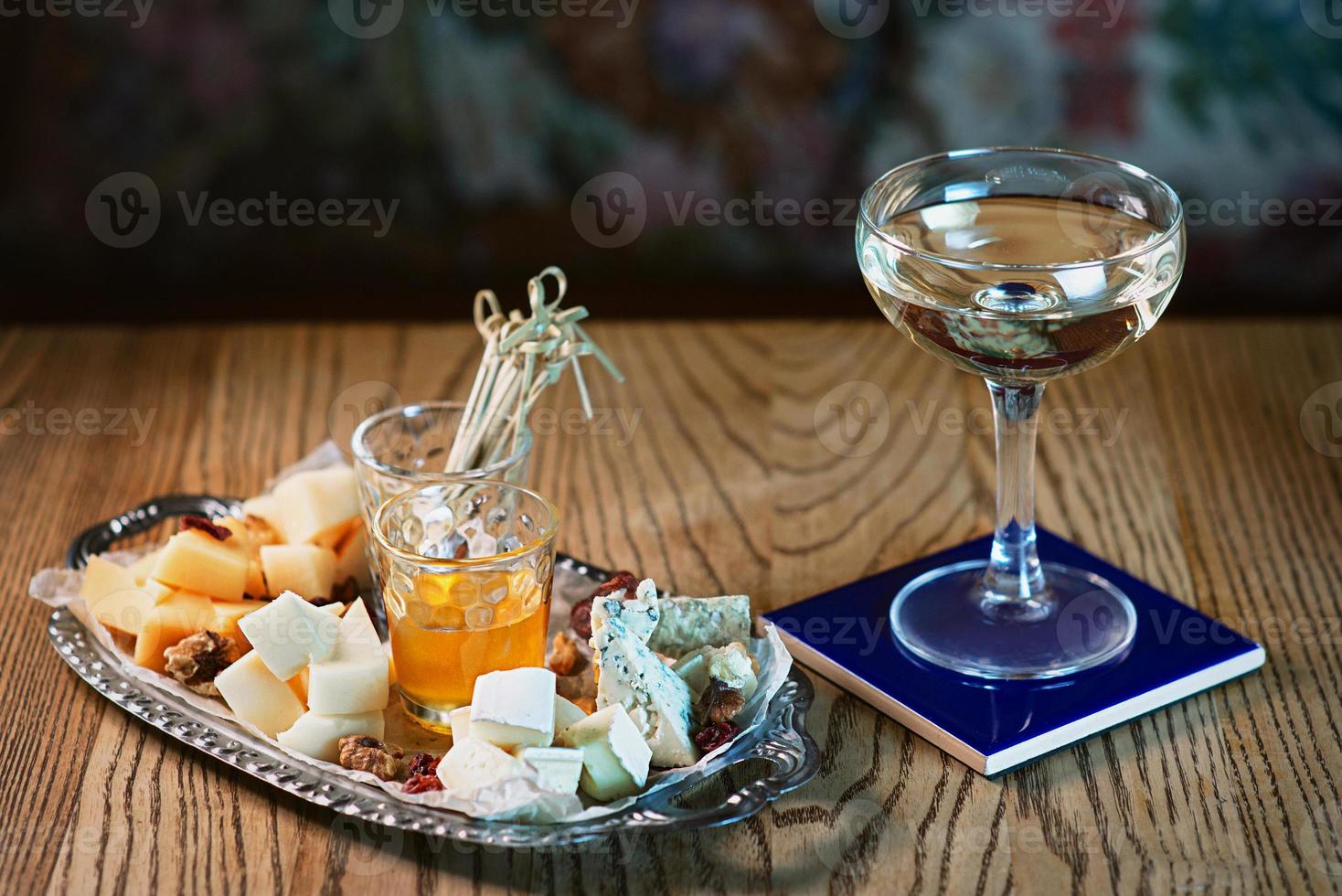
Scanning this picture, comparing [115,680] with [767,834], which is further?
[115,680]

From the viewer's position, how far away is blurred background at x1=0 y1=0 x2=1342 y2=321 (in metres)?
1.70

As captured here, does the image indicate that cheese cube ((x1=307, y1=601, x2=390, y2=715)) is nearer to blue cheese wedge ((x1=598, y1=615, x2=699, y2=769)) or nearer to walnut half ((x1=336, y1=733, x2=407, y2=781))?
walnut half ((x1=336, y1=733, x2=407, y2=781))

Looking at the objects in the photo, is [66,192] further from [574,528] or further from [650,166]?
[574,528]

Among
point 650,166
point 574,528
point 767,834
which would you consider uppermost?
point 650,166

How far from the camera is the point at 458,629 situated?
923 mm

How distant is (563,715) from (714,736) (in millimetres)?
85

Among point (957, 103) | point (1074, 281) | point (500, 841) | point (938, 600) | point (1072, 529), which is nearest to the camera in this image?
point (500, 841)

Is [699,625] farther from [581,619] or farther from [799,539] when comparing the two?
[799,539]

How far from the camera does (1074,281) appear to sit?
36.0 inches

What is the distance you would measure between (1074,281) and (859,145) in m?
0.88

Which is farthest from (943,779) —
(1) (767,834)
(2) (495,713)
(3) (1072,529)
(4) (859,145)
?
(4) (859,145)
